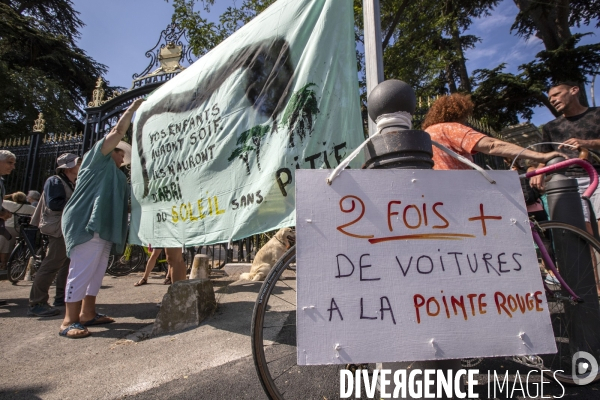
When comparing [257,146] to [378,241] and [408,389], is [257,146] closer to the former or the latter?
[378,241]

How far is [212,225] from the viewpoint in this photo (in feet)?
8.83

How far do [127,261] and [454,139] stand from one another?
23.3ft

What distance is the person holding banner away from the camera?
10.3 feet

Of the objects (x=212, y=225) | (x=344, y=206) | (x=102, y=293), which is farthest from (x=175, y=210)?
(x=102, y=293)

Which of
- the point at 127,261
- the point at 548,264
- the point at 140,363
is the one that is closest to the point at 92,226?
the point at 140,363

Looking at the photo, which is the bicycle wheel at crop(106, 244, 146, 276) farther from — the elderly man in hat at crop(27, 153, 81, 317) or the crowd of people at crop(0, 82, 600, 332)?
the crowd of people at crop(0, 82, 600, 332)

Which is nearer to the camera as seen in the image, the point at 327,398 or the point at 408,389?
the point at 408,389

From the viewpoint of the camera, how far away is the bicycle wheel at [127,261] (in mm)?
6904

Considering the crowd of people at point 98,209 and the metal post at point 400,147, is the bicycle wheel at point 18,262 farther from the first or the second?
the metal post at point 400,147

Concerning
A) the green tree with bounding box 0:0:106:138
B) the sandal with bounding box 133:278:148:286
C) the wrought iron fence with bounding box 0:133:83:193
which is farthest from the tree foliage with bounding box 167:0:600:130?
the green tree with bounding box 0:0:106:138

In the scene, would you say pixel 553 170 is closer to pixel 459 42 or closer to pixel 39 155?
pixel 39 155

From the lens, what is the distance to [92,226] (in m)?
3.16

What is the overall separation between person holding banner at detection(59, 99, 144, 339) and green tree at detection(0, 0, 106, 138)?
1801cm

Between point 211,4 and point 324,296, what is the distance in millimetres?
12484
